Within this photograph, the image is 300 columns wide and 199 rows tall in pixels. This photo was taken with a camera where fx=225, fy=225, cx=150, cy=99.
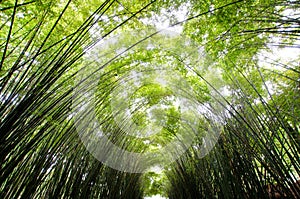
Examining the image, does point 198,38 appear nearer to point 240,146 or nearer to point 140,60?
point 140,60

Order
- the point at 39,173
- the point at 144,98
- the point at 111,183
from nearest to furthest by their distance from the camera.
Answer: the point at 39,173 < the point at 111,183 < the point at 144,98

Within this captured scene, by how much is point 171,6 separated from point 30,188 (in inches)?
111

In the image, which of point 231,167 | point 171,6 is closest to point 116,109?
point 171,6

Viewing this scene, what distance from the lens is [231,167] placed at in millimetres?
2314

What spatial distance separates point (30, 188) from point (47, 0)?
1.55m

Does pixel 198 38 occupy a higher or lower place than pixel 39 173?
higher

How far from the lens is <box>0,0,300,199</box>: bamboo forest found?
147 cm

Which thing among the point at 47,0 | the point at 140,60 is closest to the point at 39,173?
the point at 47,0

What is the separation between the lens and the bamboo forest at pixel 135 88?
1473 mm

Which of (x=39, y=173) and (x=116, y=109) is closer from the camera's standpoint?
(x=39, y=173)

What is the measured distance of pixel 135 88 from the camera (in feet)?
15.8

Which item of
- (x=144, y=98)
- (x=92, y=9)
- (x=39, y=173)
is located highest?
(x=144, y=98)

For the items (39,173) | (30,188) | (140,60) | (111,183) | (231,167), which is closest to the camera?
(30,188)

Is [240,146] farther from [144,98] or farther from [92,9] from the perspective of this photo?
[144,98]
